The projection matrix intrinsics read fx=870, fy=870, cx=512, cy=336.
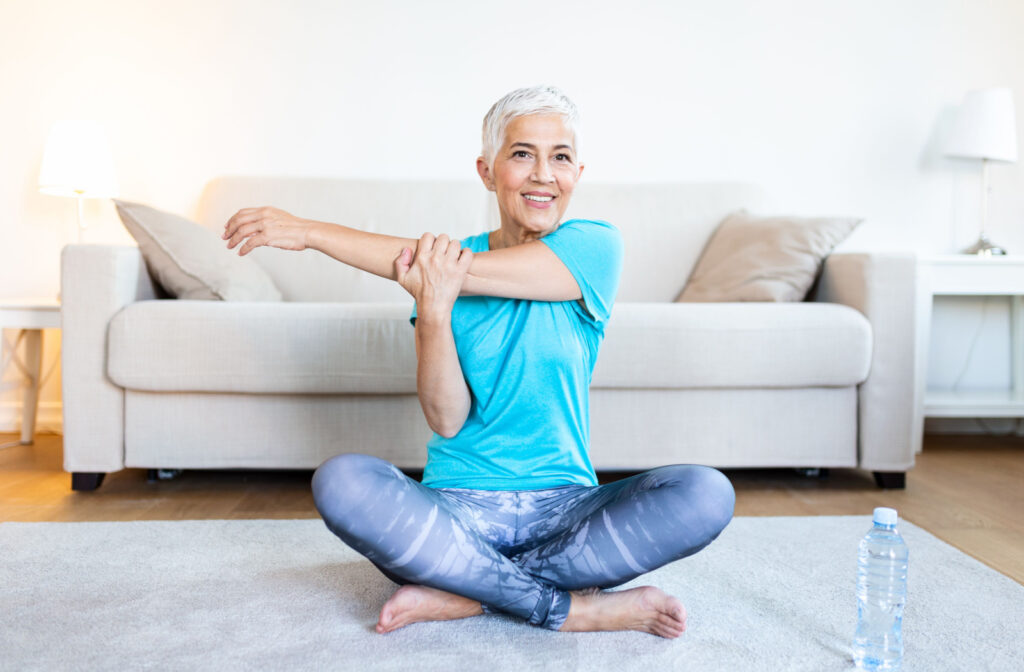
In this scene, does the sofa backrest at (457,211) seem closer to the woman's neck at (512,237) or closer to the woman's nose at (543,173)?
the woman's neck at (512,237)

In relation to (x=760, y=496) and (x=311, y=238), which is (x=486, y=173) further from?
(x=760, y=496)

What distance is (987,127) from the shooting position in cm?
310

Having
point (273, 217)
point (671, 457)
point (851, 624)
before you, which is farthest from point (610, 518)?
point (671, 457)

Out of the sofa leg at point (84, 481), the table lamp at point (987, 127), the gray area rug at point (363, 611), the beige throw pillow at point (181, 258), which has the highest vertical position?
the table lamp at point (987, 127)

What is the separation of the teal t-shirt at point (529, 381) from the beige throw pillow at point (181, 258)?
47.3 inches

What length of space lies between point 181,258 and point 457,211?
0.97 metres

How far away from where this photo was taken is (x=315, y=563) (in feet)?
5.28

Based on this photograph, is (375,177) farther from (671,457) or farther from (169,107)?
(671,457)

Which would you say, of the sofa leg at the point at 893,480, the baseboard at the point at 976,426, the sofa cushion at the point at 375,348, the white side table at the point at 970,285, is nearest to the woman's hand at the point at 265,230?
the sofa cushion at the point at 375,348

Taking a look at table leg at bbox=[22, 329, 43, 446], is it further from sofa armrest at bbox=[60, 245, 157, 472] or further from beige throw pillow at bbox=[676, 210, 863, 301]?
beige throw pillow at bbox=[676, 210, 863, 301]

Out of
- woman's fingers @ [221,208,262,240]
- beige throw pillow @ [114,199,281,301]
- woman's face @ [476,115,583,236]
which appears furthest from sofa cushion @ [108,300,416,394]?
woman's fingers @ [221,208,262,240]

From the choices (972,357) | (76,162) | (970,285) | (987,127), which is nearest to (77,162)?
(76,162)

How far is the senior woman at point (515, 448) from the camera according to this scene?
117 centimetres

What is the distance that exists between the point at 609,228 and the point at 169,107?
7.88 feet
